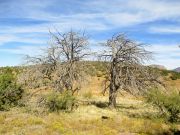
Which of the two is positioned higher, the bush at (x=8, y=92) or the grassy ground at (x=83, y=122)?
the bush at (x=8, y=92)

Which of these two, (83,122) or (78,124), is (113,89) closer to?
(83,122)

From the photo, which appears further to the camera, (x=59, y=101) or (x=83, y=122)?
(x=59, y=101)

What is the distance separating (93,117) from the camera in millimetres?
30250

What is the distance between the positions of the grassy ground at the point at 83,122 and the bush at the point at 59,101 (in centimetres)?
84

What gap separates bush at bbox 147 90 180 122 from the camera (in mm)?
30828

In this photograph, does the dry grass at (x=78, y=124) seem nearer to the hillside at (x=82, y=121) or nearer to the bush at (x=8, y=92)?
the hillside at (x=82, y=121)

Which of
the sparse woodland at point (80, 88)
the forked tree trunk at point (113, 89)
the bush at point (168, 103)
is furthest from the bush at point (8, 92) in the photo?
the bush at point (168, 103)

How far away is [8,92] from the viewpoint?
3481cm

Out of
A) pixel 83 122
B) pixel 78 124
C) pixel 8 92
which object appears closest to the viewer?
pixel 78 124

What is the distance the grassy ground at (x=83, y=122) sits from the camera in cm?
2475

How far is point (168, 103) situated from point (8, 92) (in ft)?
47.5

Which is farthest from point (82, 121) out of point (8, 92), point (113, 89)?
point (8, 92)

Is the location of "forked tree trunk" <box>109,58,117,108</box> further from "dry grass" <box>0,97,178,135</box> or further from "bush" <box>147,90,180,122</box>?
"bush" <box>147,90,180,122</box>

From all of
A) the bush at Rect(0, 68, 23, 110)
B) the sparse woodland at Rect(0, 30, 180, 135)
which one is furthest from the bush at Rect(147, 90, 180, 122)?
the bush at Rect(0, 68, 23, 110)
